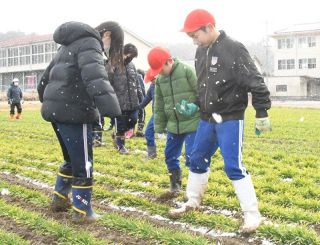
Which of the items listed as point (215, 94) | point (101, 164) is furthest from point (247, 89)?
point (101, 164)

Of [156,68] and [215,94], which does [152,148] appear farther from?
[215,94]

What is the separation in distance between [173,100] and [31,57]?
2134 inches

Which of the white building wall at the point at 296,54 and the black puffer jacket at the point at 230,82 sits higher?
the white building wall at the point at 296,54

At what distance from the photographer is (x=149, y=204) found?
513 cm

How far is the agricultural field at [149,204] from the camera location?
13.5 feet

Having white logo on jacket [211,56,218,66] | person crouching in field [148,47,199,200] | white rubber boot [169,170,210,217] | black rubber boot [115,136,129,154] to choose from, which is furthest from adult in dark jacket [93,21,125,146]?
black rubber boot [115,136,129,154]

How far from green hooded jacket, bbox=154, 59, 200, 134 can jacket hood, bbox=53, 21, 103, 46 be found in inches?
50.1

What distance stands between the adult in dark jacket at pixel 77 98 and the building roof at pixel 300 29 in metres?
57.7

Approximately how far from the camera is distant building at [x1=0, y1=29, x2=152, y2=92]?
54688 mm

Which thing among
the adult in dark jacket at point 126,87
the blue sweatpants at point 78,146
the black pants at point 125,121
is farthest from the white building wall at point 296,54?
the blue sweatpants at point 78,146

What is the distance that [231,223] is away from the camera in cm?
442

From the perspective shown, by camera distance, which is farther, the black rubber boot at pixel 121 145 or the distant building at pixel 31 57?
the distant building at pixel 31 57

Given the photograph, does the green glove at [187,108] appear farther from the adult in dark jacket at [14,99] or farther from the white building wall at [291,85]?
the white building wall at [291,85]

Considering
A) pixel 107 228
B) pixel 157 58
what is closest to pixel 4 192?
pixel 107 228
